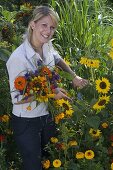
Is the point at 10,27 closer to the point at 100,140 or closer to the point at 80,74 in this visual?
the point at 80,74

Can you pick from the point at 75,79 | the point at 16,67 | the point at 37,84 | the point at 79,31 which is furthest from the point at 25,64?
the point at 79,31

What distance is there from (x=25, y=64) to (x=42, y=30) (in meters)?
0.23

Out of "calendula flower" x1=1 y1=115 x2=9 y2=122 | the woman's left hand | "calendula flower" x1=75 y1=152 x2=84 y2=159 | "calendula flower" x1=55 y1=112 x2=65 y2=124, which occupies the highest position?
the woman's left hand

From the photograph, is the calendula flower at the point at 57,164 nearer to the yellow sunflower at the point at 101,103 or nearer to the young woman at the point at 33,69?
the young woman at the point at 33,69

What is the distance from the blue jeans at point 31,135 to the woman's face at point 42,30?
48cm

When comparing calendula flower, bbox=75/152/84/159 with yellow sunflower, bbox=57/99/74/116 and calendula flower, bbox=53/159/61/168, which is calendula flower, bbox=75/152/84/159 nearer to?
calendula flower, bbox=53/159/61/168

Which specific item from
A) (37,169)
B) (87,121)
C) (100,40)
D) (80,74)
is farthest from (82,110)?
(100,40)

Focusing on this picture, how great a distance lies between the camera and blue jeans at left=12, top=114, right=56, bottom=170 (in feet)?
8.16

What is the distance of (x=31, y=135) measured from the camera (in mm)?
2496

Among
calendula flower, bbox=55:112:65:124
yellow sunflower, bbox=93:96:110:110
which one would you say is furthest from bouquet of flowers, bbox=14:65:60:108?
yellow sunflower, bbox=93:96:110:110

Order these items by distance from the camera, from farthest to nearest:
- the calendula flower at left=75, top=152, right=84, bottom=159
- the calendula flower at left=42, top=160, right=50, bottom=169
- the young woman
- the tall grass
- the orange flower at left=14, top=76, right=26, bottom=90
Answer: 1. the tall grass
2. the calendula flower at left=42, top=160, right=50, bottom=169
3. the calendula flower at left=75, top=152, right=84, bottom=159
4. the young woman
5. the orange flower at left=14, top=76, right=26, bottom=90

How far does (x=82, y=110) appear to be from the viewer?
2.46 meters

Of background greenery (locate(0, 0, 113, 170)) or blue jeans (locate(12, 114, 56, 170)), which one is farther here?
background greenery (locate(0, 0, 113, 170))

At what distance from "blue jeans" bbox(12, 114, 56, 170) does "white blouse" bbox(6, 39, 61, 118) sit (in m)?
0.05
